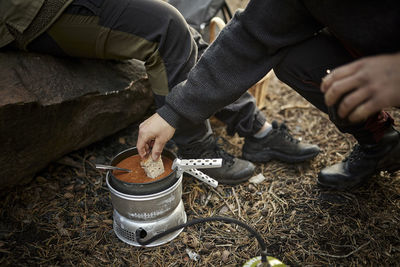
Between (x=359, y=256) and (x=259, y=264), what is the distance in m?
0.60

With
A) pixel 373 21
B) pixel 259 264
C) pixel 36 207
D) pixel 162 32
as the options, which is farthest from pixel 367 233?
pixel 36 207

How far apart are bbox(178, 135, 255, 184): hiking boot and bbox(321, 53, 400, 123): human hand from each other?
47.1 inches

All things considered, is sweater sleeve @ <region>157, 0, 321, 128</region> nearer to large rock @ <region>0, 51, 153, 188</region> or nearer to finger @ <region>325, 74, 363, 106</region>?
finger @ <region>325, 74, 363, 106</region>

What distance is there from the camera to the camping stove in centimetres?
158

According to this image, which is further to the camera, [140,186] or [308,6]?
[140,186]

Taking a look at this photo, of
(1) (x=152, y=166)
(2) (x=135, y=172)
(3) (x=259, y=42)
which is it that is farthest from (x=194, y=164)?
(3) (x=259, y=42)

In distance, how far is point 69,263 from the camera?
167 centimetres

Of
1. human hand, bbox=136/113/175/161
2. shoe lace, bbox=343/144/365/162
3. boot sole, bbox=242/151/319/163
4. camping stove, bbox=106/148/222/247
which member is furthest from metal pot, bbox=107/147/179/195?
shoe lace, bbox=343/144/365/162

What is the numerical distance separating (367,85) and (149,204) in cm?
115

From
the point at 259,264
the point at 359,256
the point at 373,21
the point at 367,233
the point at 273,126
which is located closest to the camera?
the point at 373,21

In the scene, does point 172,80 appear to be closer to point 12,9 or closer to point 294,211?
point 12,9

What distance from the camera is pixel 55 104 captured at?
1851 millimetres

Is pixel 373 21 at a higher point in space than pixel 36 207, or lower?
higher

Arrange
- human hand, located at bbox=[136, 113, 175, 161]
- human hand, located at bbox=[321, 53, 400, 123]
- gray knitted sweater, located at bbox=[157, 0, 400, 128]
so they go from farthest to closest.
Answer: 1. human hand, located at bbox=[136, 113, 175, 161]
2. gray knitted sweater, located at bbox=[157, 0, 400, 128]
3. human hand, located at bbox=[321, 53, 400, 123]
